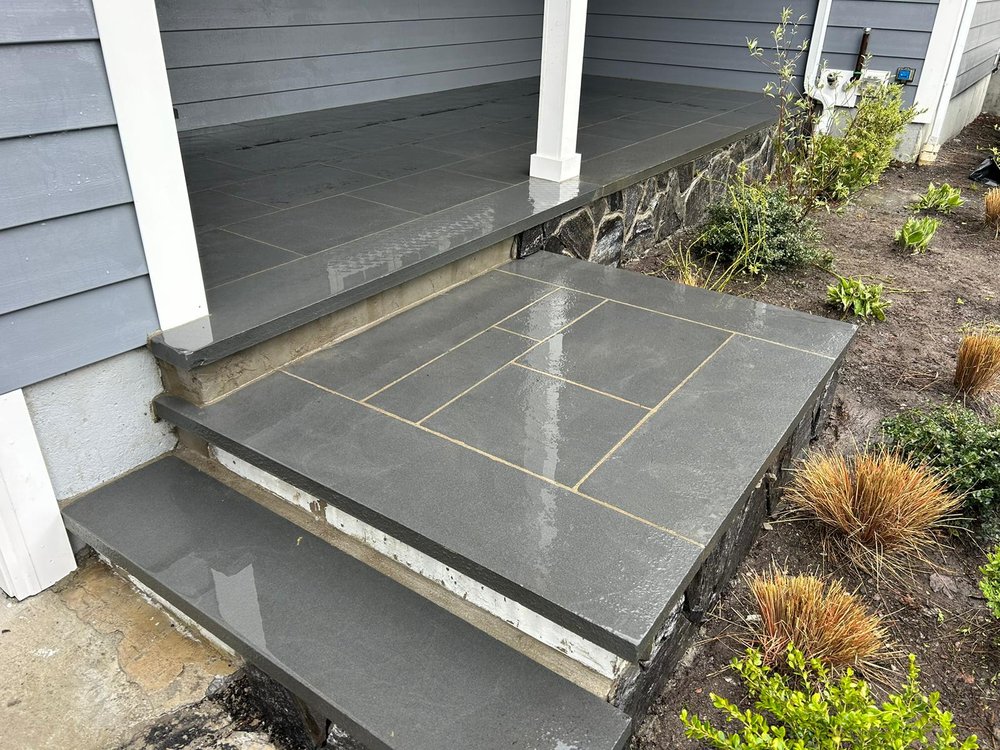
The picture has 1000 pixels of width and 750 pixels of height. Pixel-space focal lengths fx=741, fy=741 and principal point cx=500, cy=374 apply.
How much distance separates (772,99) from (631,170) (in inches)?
121

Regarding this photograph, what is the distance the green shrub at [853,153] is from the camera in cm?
464

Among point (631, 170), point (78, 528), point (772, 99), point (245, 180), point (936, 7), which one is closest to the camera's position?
point (78, 528)

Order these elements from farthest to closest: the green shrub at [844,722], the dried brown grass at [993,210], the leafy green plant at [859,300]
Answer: the dried brown grass at [993,210], the leafy green plant at [859,300], the green shrub at [844,722]

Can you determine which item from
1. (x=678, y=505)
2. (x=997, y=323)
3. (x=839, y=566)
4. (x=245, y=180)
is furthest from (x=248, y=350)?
(x=997, y=323)

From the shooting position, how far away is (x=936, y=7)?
573cm

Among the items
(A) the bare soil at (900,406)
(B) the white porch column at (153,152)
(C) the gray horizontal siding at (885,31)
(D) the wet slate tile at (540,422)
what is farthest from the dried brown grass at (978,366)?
(C) the gray horizontal siding at (885,31)

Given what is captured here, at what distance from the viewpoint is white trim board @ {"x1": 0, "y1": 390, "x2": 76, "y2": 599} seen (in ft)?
6.09

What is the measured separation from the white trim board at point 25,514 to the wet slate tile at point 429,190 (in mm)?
1744

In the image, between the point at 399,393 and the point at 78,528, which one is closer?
the point at 78,528

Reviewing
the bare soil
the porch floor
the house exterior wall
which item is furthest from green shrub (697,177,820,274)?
the house exterior wall

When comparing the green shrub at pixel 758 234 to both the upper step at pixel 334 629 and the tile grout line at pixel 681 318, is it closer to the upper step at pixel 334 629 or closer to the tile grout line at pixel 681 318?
the tile grout line at pixel 681 318

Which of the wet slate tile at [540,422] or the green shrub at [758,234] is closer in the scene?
the wet slate tile at [540,422]

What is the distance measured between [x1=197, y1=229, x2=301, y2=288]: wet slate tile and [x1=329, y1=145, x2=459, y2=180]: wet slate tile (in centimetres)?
104

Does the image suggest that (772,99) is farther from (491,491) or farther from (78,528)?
(78,528)
